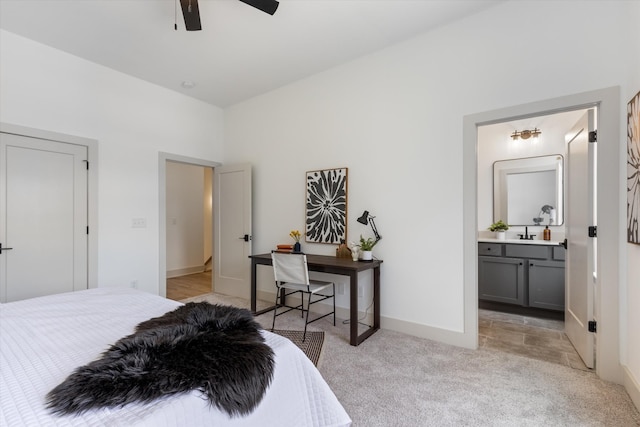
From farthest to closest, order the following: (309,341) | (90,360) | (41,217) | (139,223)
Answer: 1. (139,223)
2. (41,217)
3. (309,341)
4. (90,360)

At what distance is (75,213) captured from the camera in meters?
3.20

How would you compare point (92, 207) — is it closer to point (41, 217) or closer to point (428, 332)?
point (41, 217)

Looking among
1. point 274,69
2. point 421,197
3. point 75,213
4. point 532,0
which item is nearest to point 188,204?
point 75,213

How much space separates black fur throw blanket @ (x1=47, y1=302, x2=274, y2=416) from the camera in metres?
0.82

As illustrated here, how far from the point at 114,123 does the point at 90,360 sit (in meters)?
3.29

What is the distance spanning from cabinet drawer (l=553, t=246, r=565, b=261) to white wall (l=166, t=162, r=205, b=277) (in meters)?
5.90

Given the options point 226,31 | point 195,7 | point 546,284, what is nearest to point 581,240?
point 546,284

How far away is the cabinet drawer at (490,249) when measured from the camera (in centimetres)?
373

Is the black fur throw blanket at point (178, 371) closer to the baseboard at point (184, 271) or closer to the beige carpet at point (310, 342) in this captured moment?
the beige carpet at point (310, 342)

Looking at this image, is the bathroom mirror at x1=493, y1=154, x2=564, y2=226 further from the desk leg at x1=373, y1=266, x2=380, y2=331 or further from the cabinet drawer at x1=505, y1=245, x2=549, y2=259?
the desk leg at x1=373, y1=266, x2=380, y2=331

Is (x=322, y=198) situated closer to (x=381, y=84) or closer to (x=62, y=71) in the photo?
(x=381, y=84)

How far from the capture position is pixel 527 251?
3.53 meters

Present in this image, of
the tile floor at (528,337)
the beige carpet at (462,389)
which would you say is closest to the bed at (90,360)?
the beige carpet at (462,389)

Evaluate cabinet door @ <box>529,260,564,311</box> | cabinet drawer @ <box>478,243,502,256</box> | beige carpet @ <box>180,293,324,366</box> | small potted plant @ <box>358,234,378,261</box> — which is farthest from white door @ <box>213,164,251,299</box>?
cabinet door @ <box>529,260,564,311</box>
